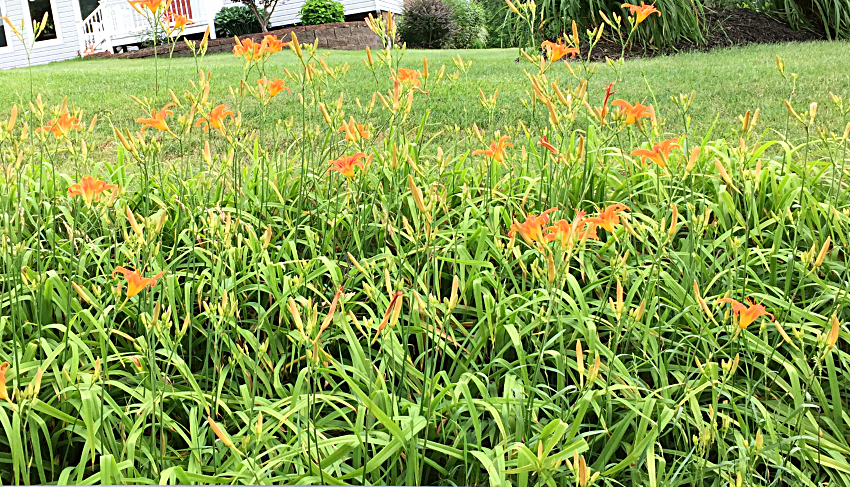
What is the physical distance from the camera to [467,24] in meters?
16.3

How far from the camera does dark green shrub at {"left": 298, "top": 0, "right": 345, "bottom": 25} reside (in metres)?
14.9

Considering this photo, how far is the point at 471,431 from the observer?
5.88ft

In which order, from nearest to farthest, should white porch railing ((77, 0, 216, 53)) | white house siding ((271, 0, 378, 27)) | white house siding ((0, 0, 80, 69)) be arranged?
white porch railing ((77, 0, 216, 53)) → white house siding ((271, 0, 378, 27)) → white house siding ((0, 0, 80, 69))

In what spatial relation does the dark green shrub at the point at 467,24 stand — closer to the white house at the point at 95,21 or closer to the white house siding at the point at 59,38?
the white house at the point at 95,21

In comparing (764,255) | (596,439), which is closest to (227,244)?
(596,439)

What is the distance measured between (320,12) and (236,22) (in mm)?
1963

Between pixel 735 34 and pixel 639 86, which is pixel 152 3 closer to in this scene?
A: pixel 639 86

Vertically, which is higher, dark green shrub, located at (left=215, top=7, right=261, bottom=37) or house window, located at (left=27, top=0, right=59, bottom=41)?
house window, located at (left=27, top=0, right=59, bottom=41)

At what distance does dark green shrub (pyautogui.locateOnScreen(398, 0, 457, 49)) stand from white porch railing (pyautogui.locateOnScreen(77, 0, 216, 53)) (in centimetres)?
439

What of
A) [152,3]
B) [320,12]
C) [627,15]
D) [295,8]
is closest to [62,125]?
[152,3]

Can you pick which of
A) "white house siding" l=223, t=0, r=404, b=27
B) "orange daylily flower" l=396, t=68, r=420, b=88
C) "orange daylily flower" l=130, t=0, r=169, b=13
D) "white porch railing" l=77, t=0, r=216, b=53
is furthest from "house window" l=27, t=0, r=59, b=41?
"orange daylily flower" l=396, t=68, r=420, b=88

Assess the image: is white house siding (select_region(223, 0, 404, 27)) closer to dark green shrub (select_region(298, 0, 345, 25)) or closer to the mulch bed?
dark green shrub (select_region(298, 0, 345, 25))

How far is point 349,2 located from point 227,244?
15.8 m

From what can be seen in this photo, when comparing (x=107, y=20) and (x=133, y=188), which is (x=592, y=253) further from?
(x=107, y=20)
